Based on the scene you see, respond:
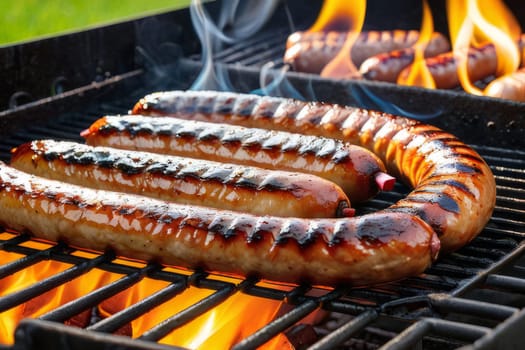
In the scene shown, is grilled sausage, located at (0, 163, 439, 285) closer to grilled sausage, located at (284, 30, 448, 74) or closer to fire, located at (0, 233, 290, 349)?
fire, located at (0, 233, 290, 349)

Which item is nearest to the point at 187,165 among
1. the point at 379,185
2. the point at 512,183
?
the point at 379,185

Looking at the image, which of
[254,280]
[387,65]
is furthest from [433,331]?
[387,65]

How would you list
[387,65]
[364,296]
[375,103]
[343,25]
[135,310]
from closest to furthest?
[135,310] < [364,296] < [375,103] < [387,65] < [343,25]

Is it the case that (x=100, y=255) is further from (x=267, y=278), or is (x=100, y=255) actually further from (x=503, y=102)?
(x=503, y=102)

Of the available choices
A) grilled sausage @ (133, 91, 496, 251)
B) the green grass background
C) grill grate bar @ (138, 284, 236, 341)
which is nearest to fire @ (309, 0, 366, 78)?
grilled sausage @ (133, 91, 496, 251)

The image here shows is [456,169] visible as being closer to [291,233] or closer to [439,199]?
[439,199]

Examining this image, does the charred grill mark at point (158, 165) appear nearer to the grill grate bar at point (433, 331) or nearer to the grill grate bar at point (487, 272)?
the grill grate bar at point (487, 272)
